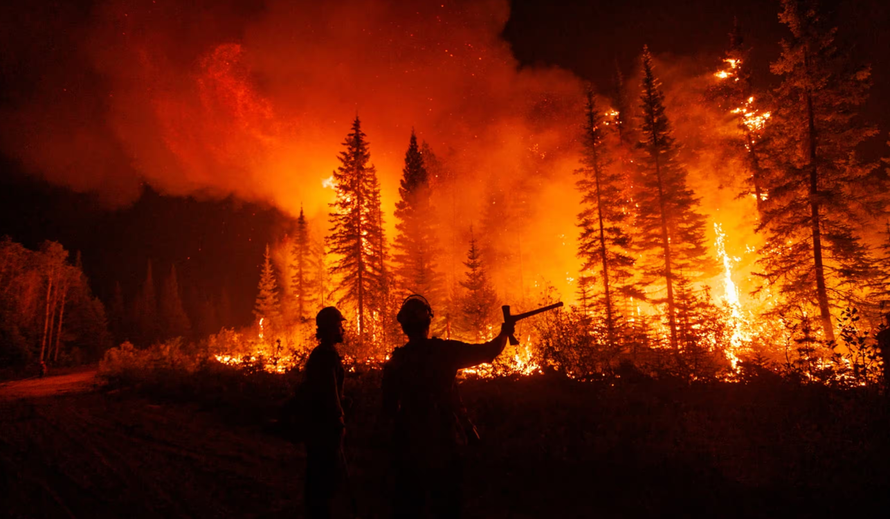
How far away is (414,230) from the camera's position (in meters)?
44.5

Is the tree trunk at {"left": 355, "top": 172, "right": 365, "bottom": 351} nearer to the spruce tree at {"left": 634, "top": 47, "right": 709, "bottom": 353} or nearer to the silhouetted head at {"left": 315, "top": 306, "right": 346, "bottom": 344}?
the spruce tree at {"left": 634, "top": 47, "right": 709, "bottom": 353}

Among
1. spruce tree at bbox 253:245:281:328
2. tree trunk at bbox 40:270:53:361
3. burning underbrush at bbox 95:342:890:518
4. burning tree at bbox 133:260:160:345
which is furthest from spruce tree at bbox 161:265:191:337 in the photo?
burning underbrush at bbox 95:342:890:518

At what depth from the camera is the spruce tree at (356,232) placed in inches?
1303

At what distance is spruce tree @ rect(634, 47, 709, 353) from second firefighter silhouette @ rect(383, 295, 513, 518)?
1136 inches

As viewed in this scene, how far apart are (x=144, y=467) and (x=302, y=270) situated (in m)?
44.0

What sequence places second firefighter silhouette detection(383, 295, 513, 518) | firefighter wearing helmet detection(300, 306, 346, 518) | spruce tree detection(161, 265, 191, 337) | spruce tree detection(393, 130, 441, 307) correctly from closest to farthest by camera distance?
1. second firefighter silhouette detection(383, 295, 513, 518)
2. firefighter wearing helmet detection(300, 306, 346, 518)
3. spruce tree detection(393, 130, 441, 307)
4. spruce tree detection(161, 265, 191, 337)

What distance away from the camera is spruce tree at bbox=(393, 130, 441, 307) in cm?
4103

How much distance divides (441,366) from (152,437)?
33.7 ft

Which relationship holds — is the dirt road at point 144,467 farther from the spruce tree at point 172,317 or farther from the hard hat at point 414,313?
the spruce tree at point 172,317

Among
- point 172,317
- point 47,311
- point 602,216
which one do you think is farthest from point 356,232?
point 172,317

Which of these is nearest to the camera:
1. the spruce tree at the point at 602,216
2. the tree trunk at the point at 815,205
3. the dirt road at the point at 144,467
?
the dirt road at the point at 144,467

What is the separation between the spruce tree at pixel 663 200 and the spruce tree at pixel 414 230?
19.8 m

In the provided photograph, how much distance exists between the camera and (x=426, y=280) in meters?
39.3

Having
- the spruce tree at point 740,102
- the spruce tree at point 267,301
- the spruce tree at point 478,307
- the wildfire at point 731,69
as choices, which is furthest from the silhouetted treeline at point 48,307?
the wildfire at point 731,69
